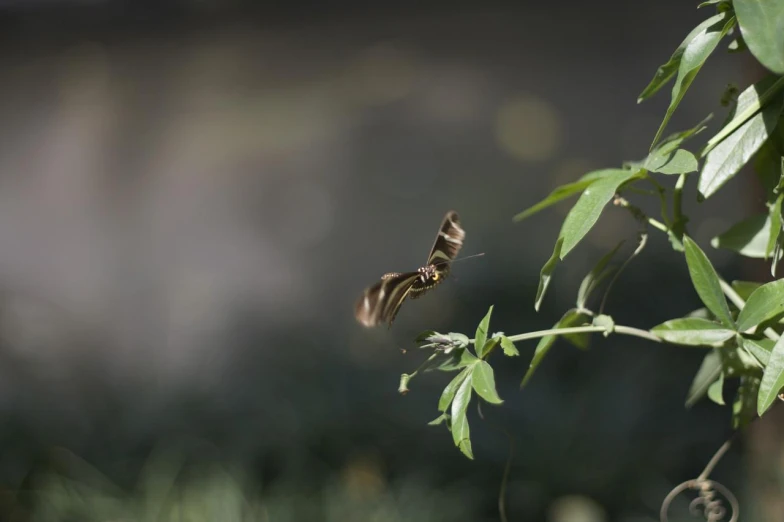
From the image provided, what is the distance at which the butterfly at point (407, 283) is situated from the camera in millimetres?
542

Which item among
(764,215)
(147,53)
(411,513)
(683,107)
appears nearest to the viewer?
(764,215)

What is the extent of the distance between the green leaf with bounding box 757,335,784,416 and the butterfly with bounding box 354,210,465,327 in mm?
230

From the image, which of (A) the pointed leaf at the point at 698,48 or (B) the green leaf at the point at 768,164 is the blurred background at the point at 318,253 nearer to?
(B) the green leaf at the point at 768,164

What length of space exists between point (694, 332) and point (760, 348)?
46mm

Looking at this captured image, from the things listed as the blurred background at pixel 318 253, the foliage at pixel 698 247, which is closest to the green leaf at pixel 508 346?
the foliage at pixel 698 247

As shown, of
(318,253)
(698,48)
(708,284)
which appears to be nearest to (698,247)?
(708,284)

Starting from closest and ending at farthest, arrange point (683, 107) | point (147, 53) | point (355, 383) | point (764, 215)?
point (764, 215) → point (355, 383) → point (683, 107) → point (147, 53)

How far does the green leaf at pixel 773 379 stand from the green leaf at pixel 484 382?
16 cm

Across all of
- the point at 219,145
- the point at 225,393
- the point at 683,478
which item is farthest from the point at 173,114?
the point at 683,478

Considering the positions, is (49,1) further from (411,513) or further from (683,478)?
(683,478)

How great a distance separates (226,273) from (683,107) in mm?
2106

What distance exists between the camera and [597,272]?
67cm

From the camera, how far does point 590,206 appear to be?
0.53 m

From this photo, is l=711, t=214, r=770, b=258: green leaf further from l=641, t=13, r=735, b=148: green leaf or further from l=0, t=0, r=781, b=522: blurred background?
l=0, t=0, r=781, b=522: blurred background
